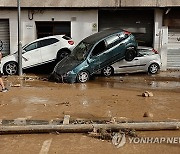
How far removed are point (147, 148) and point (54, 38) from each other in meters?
11.9

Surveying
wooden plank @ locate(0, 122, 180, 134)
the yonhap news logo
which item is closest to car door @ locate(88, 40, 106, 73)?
wooden plank @ locate(0, 122, 180, 134)

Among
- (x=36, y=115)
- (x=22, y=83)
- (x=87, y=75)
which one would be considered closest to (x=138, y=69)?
(x=87, y=75)

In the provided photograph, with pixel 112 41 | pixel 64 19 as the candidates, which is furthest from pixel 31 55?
pixel 112 41

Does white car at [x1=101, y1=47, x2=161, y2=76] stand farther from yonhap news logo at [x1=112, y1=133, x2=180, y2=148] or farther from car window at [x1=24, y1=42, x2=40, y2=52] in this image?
yonhap news logo at [x1=112, y1=133, x2=180, y2=148]

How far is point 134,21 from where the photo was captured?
2031 cm

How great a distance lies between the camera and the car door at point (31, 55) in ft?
59.6

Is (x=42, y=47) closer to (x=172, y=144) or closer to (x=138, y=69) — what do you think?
(x=138, y=69)

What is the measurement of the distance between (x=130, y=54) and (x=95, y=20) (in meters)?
3.83

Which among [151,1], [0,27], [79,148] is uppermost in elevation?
[151,1]

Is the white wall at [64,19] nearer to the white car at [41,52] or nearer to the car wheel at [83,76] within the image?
the white car at [41,52]

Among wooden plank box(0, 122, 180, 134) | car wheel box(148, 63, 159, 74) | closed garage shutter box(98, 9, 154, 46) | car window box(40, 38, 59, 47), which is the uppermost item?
closed garage shutter box(98, 9, 154, 46)

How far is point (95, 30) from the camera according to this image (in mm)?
19938

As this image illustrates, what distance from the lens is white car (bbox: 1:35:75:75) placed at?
18000 millimetres

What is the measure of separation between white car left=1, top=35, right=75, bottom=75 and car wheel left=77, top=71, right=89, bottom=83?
3.07m
